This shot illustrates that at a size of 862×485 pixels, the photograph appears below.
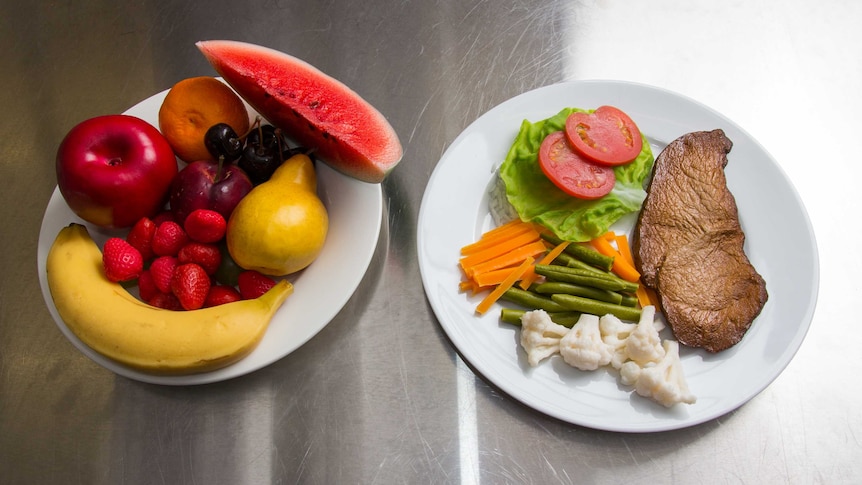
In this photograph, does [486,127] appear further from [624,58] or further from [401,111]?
[624,58]

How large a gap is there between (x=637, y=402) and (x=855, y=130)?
140 cm

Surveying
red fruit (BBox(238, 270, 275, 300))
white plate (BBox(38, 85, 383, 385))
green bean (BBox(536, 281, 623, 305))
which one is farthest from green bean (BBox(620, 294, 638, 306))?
red fruit (BBox(238, 270, 275, 300))

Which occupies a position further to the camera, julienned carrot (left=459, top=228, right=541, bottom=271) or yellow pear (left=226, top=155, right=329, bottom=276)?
julienned carrot (left=459, top=228, right=541, bottom=271)

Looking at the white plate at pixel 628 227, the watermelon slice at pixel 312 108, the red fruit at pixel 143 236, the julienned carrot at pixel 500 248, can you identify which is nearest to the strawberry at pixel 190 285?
the red fruit at pixel 143 236

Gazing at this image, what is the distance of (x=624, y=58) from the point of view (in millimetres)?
2453

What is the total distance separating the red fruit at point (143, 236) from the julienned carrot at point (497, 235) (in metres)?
0.89

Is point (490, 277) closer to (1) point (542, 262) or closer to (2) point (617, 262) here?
(1) point (542, 262)

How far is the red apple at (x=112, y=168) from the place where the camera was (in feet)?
5.50

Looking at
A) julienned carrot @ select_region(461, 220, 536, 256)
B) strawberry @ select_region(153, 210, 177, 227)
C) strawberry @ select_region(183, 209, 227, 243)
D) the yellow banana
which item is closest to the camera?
→ the yellow banana

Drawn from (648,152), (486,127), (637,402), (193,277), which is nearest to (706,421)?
(637,402)

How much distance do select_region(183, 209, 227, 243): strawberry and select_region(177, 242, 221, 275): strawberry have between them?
0.02 m

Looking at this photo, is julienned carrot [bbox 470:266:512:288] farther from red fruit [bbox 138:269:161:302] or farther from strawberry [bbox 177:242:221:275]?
red fruit [bbox 138:269:161:302]

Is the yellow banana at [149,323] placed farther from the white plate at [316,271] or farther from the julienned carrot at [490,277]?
the julienned carrot at [490,277]

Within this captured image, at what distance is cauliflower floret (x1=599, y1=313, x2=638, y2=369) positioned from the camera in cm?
177
